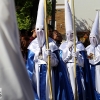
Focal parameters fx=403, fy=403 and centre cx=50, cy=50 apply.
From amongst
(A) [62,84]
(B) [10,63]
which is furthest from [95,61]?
(B) [10,63]

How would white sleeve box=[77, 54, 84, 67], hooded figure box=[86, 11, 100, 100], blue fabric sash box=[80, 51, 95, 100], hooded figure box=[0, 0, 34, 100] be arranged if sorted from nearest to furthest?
1. hooded figure box=[0, 0, 34, 100]
2. white sleeve box=[77, 54, 84, 67]
3. blue fabric sash box=[80, 51, 95, 100]
4. hooded figure box=[86, 11, 100, 100]

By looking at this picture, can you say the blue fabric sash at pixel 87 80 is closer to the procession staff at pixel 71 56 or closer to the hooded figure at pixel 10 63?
the procession staff at pixel 71 56

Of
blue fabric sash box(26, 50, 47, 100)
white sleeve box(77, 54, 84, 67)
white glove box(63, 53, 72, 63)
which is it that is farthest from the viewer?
white glove box(63, 53, 72, 63)

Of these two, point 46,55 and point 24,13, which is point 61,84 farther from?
point 24,13

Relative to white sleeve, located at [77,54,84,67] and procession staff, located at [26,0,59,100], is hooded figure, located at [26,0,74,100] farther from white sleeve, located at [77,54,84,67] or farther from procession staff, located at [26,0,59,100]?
white sleeve, located at [77,54,84,67]

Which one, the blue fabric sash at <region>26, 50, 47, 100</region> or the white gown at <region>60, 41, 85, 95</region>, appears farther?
the white gown at <region>60, 41, 85, 95</region>

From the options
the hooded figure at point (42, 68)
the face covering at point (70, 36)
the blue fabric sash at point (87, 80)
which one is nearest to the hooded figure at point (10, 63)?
the hooded figure at point (42, 68)

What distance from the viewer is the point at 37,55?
266 inches

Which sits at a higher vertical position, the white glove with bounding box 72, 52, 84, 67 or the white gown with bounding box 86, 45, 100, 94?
the white glove with bounding box 72, 52, 84, 67

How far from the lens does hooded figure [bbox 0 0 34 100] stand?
1.91 m

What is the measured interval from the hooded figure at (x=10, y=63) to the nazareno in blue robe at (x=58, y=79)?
481 centimetres

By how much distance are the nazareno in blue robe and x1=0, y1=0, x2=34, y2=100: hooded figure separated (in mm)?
4805

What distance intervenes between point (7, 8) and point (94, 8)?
19.4m

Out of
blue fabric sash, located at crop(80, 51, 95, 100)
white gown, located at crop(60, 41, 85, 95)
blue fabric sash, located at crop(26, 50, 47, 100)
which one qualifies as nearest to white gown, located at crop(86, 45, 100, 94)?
blue fabric sash, located at crop(80, 51, 95, 100)
